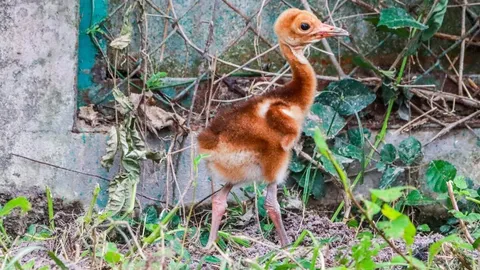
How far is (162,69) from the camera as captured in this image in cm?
408

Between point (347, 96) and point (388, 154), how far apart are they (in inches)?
11.9

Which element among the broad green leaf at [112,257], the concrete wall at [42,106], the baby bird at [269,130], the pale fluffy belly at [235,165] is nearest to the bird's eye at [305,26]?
the baby bird at [269,130]

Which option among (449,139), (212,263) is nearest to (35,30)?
(212,263)

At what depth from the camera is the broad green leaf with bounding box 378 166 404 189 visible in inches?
157

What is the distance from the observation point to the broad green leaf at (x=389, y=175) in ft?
13.1

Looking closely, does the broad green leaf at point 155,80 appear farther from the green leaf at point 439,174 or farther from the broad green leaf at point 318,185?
the green leaf at point 439,174

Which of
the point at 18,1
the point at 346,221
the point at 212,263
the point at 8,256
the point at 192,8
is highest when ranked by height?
the point at 18,1

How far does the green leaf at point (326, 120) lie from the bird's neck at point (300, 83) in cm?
62

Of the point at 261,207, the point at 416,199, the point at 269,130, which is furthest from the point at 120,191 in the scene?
the point at 416,199

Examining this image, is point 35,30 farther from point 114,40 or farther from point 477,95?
point 477,95

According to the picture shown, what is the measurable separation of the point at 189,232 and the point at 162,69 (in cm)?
81

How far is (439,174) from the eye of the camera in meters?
3.76

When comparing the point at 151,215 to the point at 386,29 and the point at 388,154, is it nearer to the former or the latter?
the point at 388,154

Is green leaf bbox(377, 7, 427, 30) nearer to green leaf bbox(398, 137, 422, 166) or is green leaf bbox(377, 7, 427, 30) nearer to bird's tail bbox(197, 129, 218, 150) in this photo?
green leaf bbox(398, 137, 422, 166)
